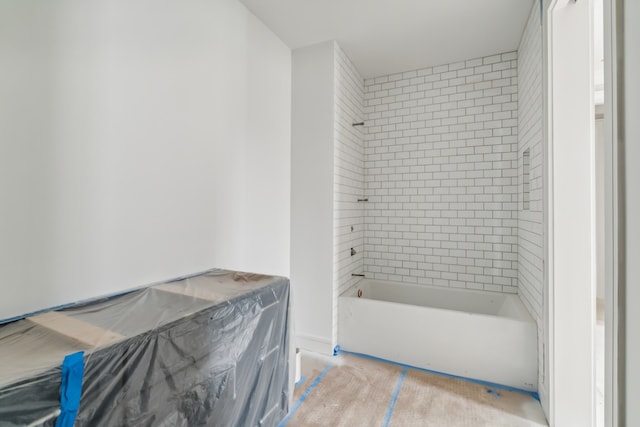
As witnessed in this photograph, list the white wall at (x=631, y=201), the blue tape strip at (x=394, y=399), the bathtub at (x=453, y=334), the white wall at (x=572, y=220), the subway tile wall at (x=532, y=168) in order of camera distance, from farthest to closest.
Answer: the bathtub at (x=453, y=334) < the subway tile wall at (x=532, y=168) < the blue tape strip at (x=394, y=399) < the white wall at (x=572, y=220) < the white wall at (x=631, y=201)

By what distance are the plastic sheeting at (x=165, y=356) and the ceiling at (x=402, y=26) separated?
83.4 inches

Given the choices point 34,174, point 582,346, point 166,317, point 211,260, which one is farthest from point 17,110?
point 582,346

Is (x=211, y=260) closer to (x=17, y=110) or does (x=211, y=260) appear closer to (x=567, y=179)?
(x=17, y=110)

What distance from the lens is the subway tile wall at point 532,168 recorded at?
205cm

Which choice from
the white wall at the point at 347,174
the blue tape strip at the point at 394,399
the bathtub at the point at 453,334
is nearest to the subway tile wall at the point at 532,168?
the bathtub at the point at 453,334

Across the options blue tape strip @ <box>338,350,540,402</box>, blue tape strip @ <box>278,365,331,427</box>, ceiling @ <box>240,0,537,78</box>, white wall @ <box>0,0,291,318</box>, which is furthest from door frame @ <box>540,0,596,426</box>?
white wall @ <box>0,0,291,318</box>

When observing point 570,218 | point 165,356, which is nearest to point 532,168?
point 570,218

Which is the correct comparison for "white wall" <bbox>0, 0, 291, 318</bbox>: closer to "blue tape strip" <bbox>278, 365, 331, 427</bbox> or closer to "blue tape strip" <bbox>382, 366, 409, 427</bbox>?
"blue tape strip" <bbox>278, 365, 331, 427</bbox>

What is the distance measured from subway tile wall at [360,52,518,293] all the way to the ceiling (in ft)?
1.04

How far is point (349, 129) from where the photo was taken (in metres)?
3.06

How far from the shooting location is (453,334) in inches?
93.6

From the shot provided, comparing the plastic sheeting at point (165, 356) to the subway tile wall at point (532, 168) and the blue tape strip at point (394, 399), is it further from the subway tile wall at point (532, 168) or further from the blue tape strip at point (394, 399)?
the subway tile wall at point (532, 168)

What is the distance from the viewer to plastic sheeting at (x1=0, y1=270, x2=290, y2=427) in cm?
73

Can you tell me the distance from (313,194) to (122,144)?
1.63 m
